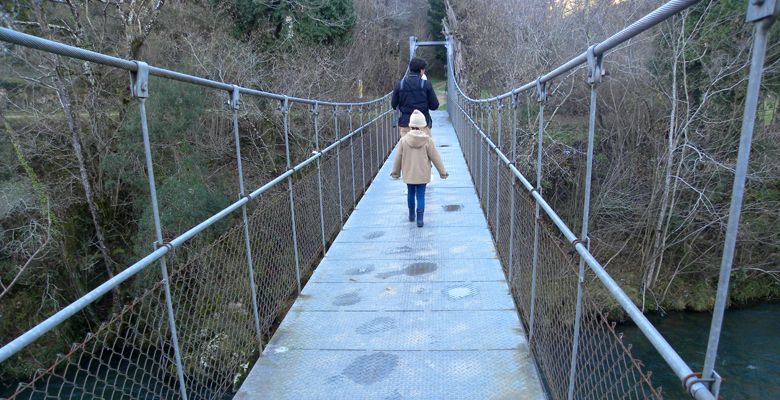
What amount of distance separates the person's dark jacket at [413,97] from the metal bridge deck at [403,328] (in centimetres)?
183

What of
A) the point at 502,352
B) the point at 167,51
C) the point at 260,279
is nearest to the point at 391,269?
the point at 260,279

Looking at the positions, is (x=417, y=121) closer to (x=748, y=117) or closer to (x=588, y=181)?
(x=588, y=181)

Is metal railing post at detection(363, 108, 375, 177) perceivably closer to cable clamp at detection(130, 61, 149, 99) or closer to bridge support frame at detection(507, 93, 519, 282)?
bridge support frame at detection(507, 93, 519, 282)

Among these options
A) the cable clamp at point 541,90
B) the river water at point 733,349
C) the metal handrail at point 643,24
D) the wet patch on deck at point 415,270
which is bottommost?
the river water at point 733,349

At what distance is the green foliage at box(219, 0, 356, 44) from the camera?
51.8 ft

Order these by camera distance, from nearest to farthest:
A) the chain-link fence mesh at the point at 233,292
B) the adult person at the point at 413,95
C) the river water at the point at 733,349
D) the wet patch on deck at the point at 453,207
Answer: the chain-link fence mesh at the point at 233,292 < the wet patch on deck at the point at 453,207 < the adult person at the point at 413,95 < the river water at the point at 733,349

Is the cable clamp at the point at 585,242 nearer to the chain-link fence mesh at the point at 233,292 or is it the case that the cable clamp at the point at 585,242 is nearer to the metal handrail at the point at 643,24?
the metal handrail at the point at 643,24

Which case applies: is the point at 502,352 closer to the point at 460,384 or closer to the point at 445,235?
the point at 460,384

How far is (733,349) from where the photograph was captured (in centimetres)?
1035

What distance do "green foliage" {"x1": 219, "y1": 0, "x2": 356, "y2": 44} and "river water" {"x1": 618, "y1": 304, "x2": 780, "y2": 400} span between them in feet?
38.4

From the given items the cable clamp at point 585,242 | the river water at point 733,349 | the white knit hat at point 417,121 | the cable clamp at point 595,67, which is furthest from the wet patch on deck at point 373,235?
the river water at point 733,349

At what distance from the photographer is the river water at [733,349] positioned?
9055 mm

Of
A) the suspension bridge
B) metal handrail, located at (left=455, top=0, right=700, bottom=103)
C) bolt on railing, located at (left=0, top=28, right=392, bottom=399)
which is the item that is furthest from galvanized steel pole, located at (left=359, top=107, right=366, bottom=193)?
metal handrail, located at (left=455, top=0, right=700, bottom=103)

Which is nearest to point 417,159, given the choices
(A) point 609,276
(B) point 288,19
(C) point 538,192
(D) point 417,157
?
(D) point 417,157
